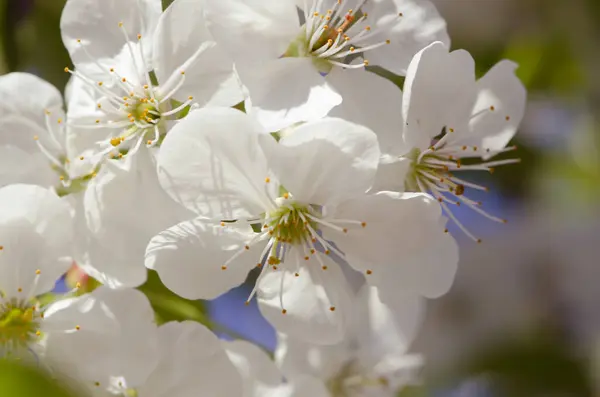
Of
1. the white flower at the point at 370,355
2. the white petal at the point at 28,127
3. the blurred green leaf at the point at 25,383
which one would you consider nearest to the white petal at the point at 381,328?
the white flower at the point at 370,355

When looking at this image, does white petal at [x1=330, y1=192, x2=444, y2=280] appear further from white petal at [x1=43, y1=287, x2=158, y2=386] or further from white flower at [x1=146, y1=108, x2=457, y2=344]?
white petal at [x1=43, y1=287, x2=158, y2=386]

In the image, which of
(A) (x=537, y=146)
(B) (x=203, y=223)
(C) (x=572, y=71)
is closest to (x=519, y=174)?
(A) (x=537, y=146)

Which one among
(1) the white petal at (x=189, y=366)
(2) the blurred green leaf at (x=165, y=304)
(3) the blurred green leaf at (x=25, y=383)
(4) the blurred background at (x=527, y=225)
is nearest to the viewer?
(3) the blurred green leaf at (x=25, y=383)

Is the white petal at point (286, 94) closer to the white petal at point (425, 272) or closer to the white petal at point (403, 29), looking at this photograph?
the white petal at point (403, 29)

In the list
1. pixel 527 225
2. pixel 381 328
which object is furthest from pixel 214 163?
pixel 527 225

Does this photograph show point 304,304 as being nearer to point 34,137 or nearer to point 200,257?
point 200,257

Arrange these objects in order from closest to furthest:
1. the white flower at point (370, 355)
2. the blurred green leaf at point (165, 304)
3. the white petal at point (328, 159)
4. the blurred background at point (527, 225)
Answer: the white petal at point (328, 159)
the blurred green leaf at point (165, 304)
the white flower at point (370, 355)
the blurred background at point (527, 225)

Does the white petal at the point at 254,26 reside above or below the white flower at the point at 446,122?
above
